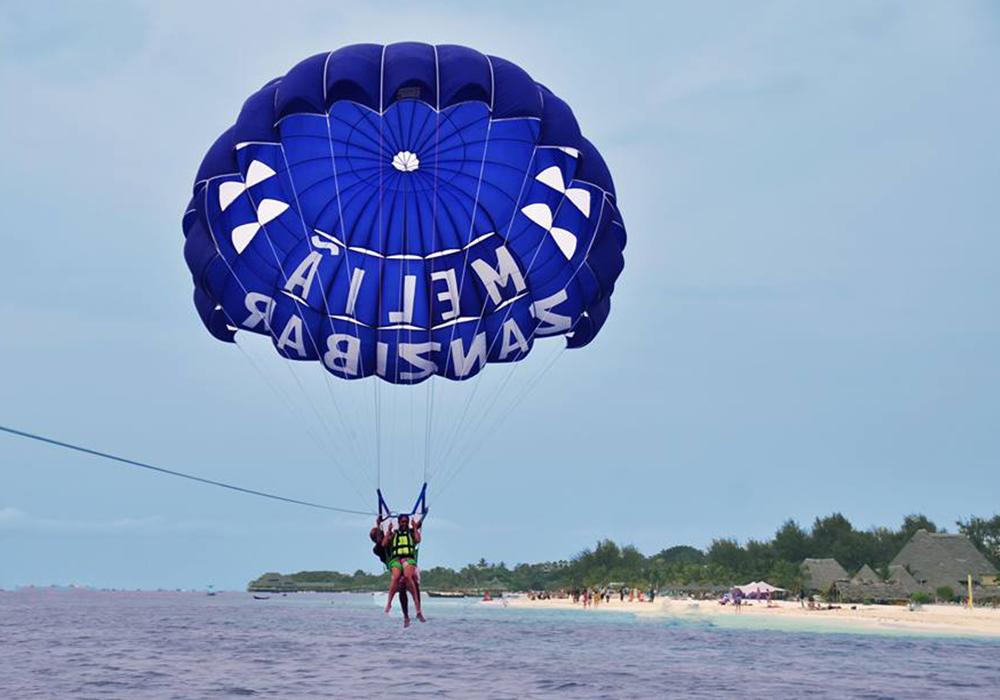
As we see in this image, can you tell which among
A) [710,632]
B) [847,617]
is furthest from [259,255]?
[847,617]

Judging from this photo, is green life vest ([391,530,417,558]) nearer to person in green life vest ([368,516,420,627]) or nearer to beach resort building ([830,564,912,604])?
person in green life vest ([368,516,420,627])

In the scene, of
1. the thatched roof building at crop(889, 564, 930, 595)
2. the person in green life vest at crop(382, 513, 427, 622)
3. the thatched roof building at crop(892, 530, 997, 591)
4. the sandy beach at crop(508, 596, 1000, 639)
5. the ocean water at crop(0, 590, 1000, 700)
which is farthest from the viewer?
the thatched roof building at crop(889, 564, 930, 595)

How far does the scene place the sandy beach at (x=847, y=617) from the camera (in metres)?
57.6

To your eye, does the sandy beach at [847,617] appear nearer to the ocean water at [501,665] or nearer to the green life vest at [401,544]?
the ocean water at [501,665]

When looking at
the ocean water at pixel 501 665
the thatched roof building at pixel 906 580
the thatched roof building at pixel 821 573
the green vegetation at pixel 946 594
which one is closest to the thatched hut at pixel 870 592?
the thatched roof building at pixel 906 580

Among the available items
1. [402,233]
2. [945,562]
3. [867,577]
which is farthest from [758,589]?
[402,233]

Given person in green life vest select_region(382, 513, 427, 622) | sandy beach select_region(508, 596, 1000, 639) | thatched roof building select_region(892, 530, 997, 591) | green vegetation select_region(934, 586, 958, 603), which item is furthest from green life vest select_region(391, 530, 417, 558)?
thatched roof building select_region(892, 530, 997, 591)

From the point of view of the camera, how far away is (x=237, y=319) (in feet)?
81.3

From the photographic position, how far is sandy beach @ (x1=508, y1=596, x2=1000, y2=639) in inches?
2269

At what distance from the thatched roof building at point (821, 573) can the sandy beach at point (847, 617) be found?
2.31 meters

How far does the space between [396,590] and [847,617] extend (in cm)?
5442

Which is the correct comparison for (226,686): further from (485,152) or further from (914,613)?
(914,613)

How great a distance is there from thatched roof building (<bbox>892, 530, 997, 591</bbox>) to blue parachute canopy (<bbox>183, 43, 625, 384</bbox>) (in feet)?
208

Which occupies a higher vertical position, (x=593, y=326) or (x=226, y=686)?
(x=593, y=326)
